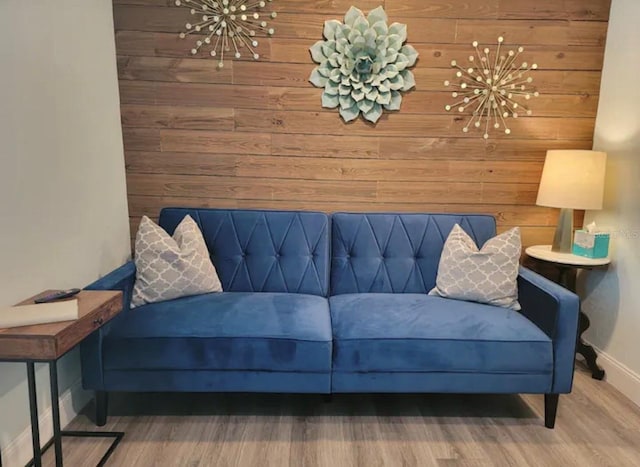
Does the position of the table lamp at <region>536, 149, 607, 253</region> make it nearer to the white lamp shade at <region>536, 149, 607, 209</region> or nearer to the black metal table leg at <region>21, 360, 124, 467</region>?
the white lamp shade at <region>536, 149, 607, 209</region>

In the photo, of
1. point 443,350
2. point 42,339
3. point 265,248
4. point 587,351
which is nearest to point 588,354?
point 587,351

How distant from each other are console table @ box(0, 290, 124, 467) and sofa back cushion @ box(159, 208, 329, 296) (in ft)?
2.57

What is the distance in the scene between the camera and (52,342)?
139 centimetres

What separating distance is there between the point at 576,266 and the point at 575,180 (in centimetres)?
46

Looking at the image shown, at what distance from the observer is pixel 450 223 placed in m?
2.54

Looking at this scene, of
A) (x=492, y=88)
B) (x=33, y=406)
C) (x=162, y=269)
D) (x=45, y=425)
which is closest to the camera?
(x=33, y=406)

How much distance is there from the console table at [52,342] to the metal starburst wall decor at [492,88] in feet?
7.07

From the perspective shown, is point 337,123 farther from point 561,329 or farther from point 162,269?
point 561,329

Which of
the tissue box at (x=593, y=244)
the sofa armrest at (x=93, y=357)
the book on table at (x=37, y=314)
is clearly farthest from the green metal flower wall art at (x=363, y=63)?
the book on table at (x=37, y=314)

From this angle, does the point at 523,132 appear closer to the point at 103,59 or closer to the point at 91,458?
the point at 103,59

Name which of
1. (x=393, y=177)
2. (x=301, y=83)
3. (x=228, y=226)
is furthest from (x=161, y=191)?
(x=393, y=177)

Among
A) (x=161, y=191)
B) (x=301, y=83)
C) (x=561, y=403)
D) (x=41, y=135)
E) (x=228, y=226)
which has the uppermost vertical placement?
(x=301, y=83)

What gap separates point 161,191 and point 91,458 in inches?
58.6

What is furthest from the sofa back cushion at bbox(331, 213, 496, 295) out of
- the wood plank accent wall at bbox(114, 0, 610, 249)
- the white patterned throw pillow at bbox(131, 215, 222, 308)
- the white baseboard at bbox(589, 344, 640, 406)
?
the white baseboard at bbox(589, 344, 640, 406)
